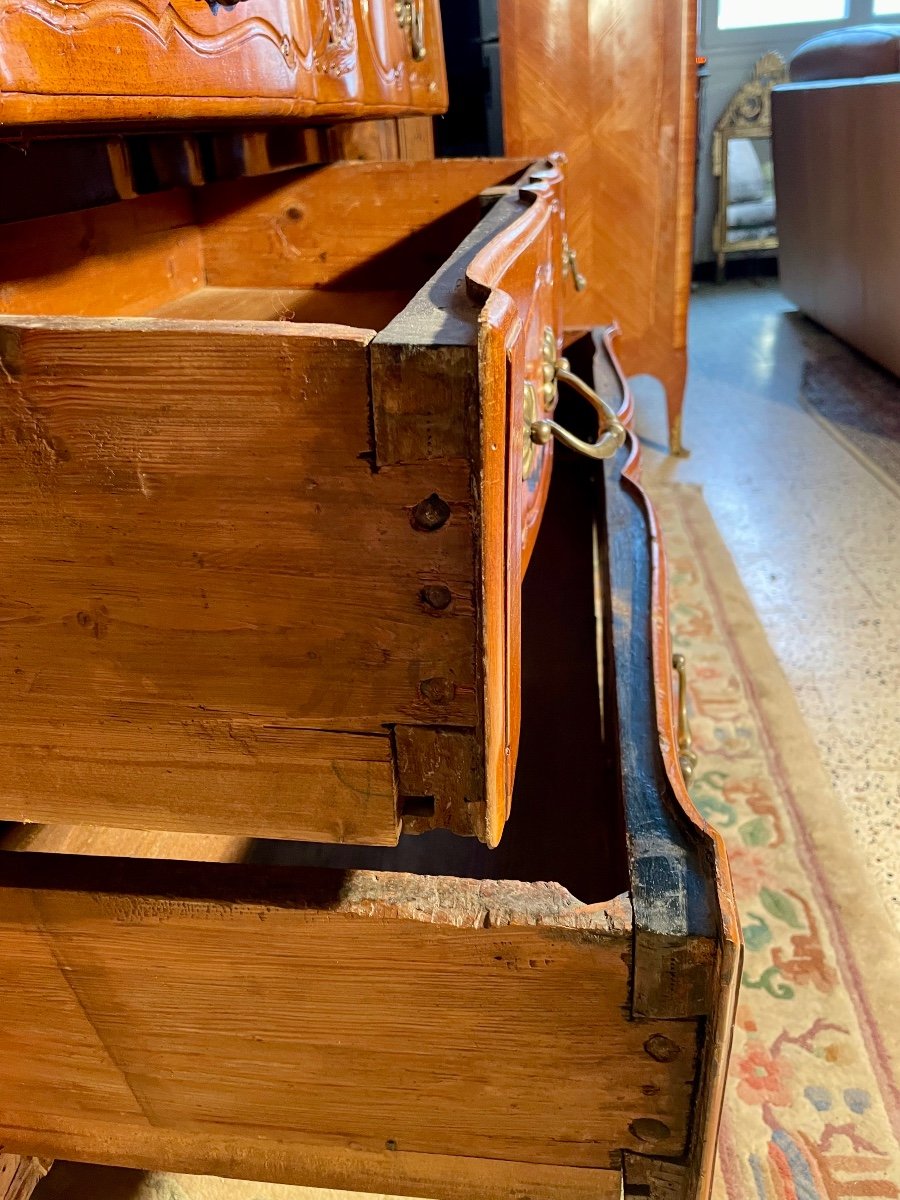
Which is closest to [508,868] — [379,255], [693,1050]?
[693,1050]

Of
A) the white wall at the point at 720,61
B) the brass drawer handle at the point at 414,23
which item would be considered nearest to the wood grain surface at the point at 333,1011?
the brass drawer handle at the point at 414,23

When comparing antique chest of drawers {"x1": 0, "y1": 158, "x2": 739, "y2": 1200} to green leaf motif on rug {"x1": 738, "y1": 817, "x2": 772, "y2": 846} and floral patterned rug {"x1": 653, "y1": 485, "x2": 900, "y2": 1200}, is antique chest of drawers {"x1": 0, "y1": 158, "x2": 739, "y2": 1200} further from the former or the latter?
green leaf motif on rug {"x1": 738, "y1": 817, "x2": 772, "y2": 846}

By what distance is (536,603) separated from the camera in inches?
47.8

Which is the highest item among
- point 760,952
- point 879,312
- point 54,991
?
point 54,991

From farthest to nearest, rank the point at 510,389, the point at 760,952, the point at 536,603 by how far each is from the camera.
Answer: the point at 536,603 < the point at 760,952 < the point at 510,389

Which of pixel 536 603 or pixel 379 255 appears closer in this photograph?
pixel 536 603

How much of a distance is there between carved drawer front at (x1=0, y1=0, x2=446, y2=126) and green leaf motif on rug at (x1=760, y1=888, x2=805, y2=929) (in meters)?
1.00

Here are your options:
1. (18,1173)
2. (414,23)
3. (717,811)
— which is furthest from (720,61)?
(18,1173)

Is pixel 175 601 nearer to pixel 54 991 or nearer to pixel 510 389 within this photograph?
pixel 510 389

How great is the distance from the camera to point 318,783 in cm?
48

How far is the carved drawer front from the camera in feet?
1.42

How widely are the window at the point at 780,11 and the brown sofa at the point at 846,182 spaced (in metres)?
1.62

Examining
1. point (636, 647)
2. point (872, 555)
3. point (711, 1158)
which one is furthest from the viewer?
point (872, 555)

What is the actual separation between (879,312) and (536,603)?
2.24 metres
